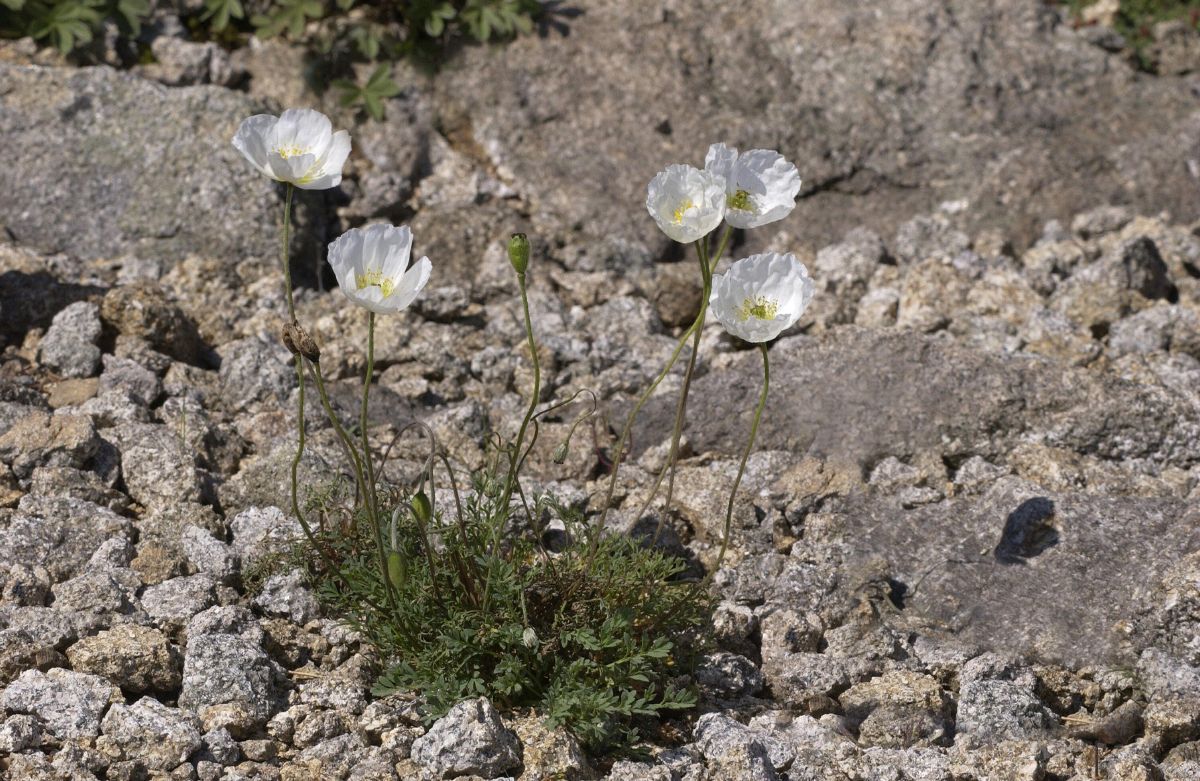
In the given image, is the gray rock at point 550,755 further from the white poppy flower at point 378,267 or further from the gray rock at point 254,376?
the gray rock at point 254,376

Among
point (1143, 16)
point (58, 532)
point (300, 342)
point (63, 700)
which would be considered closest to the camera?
point (300, 342)

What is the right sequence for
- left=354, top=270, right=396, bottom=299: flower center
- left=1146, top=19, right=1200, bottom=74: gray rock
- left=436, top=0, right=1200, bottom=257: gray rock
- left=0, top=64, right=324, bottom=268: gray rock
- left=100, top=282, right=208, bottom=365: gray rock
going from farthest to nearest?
left=1146, top=19, right=1200, bottom=74: gray rock
left=436, top=0, right=1200, bottom=257: gray rock
left=0, top=64, right=324, bottom=268: gray rock
left=100, top=282, right=208, bottom=365: gray rock
left=354, top=270, right=396, bottom=299: flower center

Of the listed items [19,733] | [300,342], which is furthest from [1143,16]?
[19,733]

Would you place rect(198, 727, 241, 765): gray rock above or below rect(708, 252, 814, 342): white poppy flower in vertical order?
below

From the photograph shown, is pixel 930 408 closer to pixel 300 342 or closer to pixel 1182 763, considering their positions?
pixel 1182 763

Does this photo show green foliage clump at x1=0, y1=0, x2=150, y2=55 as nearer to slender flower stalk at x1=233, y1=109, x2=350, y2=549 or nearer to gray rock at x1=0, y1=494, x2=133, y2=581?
gray rock at x1=0, y1=494, x2=133, y2=581

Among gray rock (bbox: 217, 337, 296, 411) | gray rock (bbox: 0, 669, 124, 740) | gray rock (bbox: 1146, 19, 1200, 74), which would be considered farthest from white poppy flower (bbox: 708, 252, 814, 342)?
gray rock (bbox: 1146, 19, 1200, 74)

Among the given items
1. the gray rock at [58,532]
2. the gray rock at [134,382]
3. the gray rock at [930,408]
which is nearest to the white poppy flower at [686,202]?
the gray rock at [930,408]

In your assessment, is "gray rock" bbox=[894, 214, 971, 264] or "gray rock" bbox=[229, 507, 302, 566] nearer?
"gray rock" bbox=[229, 507, 302, 566]
